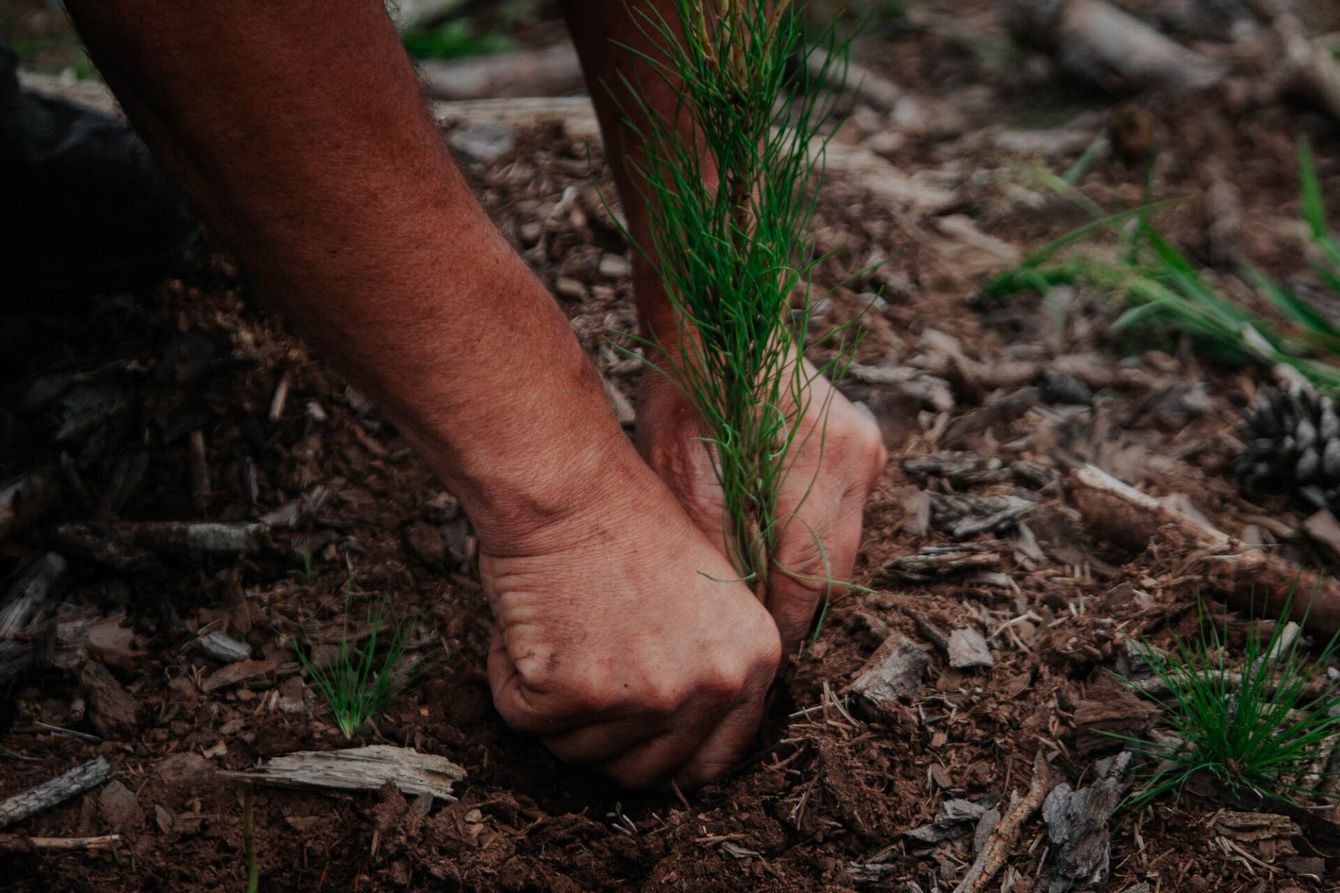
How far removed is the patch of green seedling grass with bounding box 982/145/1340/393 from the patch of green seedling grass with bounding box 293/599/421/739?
141cm

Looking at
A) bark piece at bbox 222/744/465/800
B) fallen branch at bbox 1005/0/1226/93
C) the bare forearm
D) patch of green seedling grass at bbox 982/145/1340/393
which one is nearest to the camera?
the bare forearm

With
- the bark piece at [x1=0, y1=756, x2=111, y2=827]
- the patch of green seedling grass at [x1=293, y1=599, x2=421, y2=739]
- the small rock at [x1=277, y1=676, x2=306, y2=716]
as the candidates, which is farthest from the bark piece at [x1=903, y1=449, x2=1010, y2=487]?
the bark piece at [x1=0, y1=756, x2=111, y2=827]

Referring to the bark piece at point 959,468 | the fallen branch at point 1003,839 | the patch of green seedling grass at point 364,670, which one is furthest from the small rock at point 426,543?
the fallen branch at point 1003,839

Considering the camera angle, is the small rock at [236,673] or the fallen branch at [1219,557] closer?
the fallen branch at [1219,557]

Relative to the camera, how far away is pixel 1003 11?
11.0 ft

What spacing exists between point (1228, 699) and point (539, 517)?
2.90ft

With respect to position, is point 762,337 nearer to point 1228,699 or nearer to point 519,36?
point 1228,699

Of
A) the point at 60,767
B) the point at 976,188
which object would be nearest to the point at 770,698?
the point at 60,767

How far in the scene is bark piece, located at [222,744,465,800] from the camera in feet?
4.73

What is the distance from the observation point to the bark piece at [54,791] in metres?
1.38

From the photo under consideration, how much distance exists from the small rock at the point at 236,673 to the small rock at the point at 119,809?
189 millimetres

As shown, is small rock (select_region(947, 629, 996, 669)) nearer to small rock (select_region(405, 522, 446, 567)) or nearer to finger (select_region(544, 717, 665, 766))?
finger (select_region(544, 717, 665, 766))

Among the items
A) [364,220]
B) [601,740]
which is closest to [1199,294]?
[601,740]

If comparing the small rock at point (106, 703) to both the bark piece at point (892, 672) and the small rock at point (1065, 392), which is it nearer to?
the bark piece at point (892, 672)
